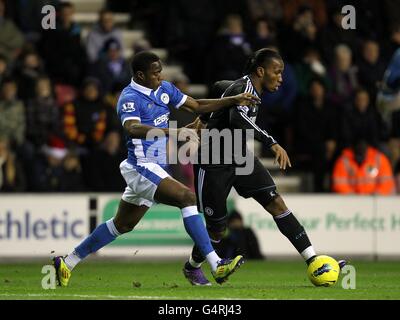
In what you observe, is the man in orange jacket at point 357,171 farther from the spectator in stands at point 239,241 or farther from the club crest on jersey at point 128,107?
the club crest on jersey at point 128,107

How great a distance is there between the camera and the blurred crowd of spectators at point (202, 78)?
17.2 metres

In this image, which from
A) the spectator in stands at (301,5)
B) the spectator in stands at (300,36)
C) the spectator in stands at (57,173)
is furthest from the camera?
the spectator in stands at (301,5)

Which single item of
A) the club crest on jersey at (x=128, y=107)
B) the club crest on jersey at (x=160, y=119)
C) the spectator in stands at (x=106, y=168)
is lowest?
the spectator in stands at (x=106, y=168)

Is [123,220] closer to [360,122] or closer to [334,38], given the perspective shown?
[360,122]

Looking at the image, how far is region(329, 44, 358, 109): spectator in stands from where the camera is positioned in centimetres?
1914

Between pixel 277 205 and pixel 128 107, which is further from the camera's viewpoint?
pixel 277 205

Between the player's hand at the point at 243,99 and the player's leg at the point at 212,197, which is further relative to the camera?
the player's leg at the point at 212,197

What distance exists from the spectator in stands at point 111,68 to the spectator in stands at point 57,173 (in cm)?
172

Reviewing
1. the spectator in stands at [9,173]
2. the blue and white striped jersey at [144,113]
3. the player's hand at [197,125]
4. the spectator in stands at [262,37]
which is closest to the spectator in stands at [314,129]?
the spectator in stands at [262,37]

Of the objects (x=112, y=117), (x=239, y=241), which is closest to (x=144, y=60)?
(x=239, y=241)

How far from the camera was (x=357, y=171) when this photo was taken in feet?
57.9

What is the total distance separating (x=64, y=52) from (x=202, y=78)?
9.21 feet

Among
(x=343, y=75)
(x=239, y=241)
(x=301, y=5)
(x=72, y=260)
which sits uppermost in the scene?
(x=301, y=5)

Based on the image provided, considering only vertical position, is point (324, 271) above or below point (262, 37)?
below
